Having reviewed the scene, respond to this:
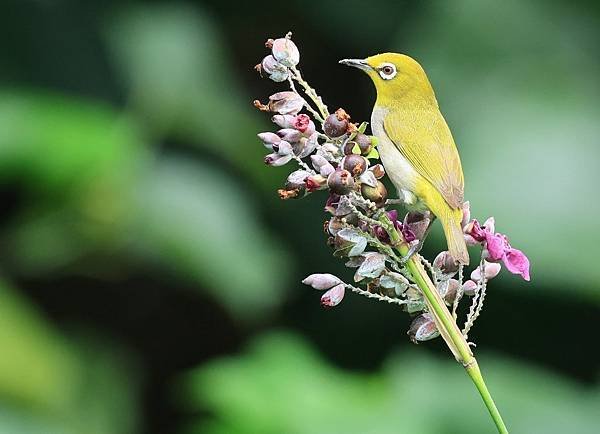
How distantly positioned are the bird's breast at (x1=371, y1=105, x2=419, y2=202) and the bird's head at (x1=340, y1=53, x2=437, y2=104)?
0.12ft

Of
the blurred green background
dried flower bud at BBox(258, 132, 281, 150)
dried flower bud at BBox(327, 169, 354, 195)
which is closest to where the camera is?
dried flower bud at BBox(327, 169, 354, 195)

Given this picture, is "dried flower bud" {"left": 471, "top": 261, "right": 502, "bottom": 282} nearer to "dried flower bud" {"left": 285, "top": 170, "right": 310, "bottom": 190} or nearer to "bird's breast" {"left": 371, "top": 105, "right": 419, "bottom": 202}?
"bird's breast" {"left": 371, "top": 105, "right": 419, "bottom": 202}

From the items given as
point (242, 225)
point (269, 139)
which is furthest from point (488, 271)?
point (242, 225)

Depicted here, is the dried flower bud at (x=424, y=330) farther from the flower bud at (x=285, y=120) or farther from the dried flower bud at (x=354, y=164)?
the flower bud at (x=285, y=120)

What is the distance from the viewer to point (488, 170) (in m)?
4.77

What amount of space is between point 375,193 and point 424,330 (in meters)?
0.21

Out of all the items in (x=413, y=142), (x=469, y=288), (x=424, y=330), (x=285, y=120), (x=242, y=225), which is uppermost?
(x=242, y=225)

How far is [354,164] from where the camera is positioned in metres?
1.45

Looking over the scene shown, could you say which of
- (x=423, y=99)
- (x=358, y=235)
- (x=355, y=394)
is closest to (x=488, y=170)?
(x=355, y=394)

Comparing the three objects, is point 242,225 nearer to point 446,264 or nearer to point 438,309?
point 446,264

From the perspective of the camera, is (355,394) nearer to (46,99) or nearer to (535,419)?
(535,419)

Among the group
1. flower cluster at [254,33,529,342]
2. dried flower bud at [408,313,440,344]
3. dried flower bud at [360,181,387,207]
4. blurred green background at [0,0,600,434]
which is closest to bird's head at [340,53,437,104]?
flower cluster at [254,33,529,342]

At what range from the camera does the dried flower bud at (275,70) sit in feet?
4.98

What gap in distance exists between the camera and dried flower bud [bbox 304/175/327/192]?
1.48 metres
